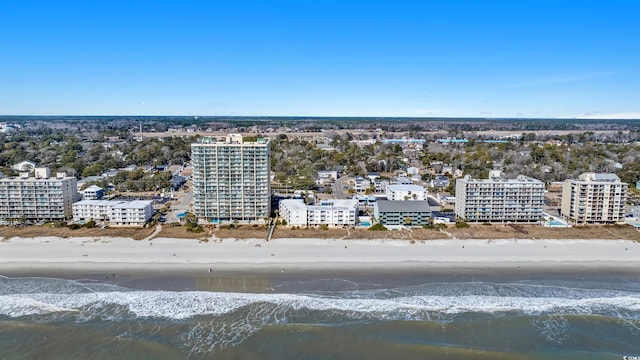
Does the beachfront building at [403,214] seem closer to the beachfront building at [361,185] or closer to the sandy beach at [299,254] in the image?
the sandy beach at [299,254]

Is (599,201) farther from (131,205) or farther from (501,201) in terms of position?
(131,205)

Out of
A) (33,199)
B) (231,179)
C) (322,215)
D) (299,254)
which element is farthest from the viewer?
(33,199)

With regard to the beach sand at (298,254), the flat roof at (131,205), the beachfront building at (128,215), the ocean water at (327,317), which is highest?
the flat roof at (131,205)

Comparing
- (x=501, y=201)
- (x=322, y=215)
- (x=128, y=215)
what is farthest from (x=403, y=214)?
(x=128, y=215)

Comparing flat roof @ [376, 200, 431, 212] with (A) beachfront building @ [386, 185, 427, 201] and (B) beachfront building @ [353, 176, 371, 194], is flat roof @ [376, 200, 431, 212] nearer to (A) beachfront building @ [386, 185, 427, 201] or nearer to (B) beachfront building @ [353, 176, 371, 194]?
(A) beachfront building @ [386, 185, 427, 201]

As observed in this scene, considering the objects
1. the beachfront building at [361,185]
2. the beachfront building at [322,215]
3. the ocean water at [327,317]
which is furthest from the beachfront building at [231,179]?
the beachfront building at [361,185]

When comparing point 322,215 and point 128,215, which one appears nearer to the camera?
point 128,215

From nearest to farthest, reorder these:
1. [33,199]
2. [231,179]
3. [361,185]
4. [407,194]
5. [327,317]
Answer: [327,317] < [231,179] < [33,199] < [407,194] < [361,185]

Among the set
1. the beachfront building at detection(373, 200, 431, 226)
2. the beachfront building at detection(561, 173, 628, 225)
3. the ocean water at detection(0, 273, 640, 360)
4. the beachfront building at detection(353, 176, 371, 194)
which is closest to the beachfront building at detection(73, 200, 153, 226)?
the ocean water at detection(0, 273, 640, 360)
